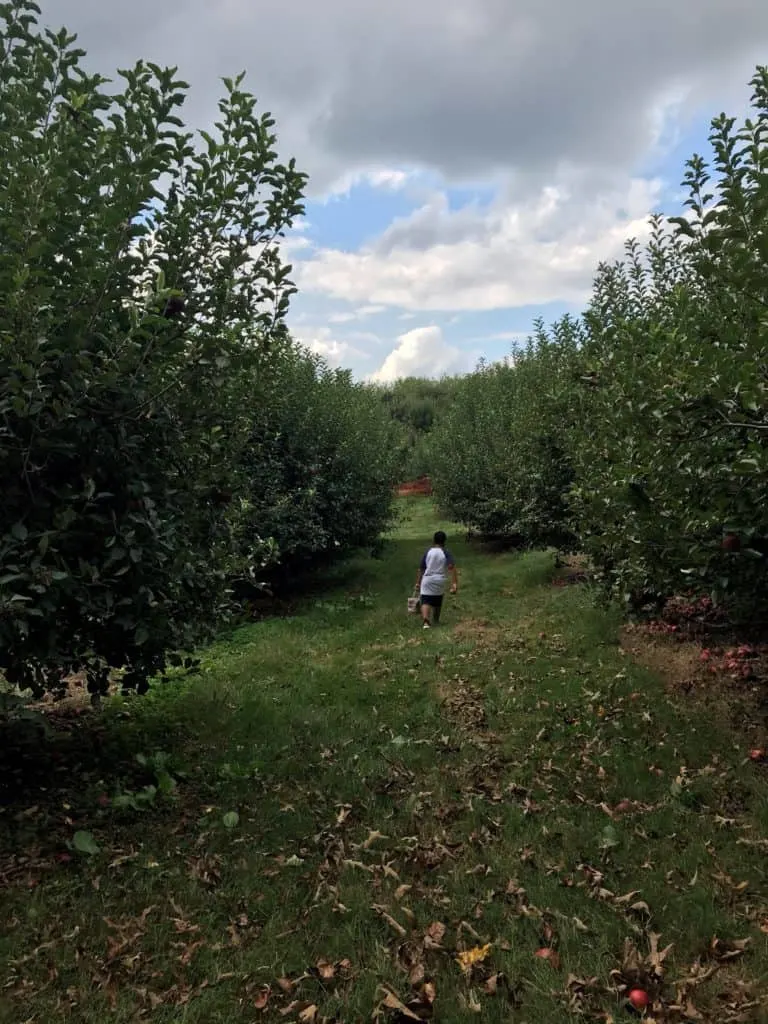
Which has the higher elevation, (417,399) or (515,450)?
(417,399)

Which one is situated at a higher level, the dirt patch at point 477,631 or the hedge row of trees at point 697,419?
the hedge row of trees at point 697,419

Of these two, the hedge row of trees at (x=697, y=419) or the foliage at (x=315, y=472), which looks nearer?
the hedge row of trees at (x=697, y=419)

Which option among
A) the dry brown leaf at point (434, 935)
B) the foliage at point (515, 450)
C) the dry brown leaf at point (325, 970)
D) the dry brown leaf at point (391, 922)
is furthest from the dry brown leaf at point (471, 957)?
the foliage at point (515, 450)

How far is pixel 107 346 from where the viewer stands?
4.68 meters

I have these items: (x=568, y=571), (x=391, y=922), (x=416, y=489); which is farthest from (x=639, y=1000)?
(x=416, y=489)

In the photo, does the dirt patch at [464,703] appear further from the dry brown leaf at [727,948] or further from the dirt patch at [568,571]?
the dirt patch at [568,571]

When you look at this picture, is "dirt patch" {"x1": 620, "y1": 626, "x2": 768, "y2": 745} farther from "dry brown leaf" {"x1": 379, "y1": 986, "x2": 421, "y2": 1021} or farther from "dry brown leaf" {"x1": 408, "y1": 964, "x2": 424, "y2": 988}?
"dry brown leaf" {"x1": 379, "y1": 986, "x2": 421, "y2": 1021}

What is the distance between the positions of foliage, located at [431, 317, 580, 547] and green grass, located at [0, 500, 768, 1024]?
455 cm

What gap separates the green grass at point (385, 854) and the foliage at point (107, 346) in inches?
57.2

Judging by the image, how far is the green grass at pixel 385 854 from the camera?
11.6ft

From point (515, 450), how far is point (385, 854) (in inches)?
592

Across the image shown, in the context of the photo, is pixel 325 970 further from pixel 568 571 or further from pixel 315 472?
pixel 568 571

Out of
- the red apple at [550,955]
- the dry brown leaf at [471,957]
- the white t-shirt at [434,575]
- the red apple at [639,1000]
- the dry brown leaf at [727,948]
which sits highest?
the white t-shirt at [434,575]

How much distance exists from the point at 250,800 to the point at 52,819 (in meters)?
1.52
